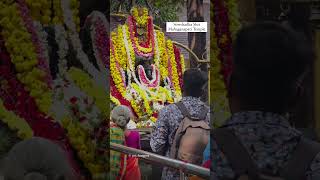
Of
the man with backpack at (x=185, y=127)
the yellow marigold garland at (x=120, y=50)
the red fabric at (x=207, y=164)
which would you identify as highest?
the yellow marigold garland at (x=120, y=50)

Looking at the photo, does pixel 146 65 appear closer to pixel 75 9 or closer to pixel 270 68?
pixel 75 9

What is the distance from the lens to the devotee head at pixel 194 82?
269cm

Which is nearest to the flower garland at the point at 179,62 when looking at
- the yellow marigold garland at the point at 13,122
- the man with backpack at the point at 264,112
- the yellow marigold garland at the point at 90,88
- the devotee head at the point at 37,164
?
the yellow marigold garland at the point at 90,88

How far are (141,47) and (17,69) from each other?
0.71 m

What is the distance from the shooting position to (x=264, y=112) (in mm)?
1572

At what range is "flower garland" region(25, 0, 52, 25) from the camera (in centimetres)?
237

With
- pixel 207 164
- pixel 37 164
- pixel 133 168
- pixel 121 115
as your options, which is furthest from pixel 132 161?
pixel 37 164

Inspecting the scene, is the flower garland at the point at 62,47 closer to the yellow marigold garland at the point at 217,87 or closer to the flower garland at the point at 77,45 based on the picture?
the flower garland at the point at 77,45

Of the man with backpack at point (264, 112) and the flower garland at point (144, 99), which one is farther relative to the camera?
the flower garland at point (144, 99)

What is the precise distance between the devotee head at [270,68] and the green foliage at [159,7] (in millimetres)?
1014

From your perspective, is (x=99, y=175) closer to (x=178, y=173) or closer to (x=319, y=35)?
(x=178, y=173)

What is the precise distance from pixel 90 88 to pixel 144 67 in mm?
464

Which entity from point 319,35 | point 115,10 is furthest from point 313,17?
point 115,10

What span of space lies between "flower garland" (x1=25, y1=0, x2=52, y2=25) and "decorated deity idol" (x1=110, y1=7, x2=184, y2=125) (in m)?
0.40
